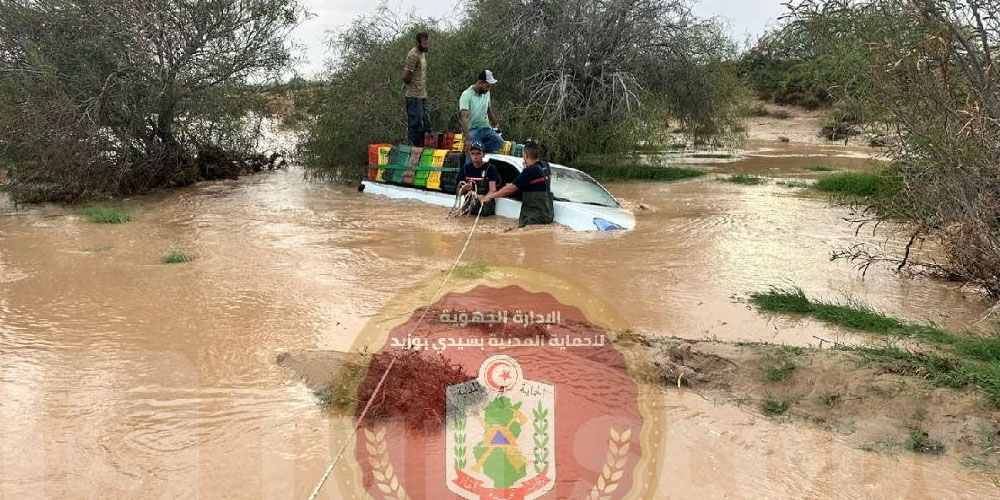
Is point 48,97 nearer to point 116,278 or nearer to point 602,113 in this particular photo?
point 116,278

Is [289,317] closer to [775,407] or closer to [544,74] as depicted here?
[775,407]

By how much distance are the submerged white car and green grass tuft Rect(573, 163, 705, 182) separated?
5020 mm

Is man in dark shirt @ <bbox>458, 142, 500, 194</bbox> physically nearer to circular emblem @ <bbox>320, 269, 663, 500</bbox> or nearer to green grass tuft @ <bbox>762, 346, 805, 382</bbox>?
circular emblem @ <bbox>320, 269, 663, 500</bbox>

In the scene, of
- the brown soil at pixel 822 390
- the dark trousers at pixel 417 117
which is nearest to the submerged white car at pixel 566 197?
the dark trousers at pixel 417 117

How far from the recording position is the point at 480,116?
11180 mm

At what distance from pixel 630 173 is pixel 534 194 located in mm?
6849

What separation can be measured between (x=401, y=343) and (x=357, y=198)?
8.15 metres

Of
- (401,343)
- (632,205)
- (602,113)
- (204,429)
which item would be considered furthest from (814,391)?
(602,113)

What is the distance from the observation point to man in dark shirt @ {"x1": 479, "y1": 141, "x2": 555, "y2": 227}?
9.57m

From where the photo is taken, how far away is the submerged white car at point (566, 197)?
9.59m

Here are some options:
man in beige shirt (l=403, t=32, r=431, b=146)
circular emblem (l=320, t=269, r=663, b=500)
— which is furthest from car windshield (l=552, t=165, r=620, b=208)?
circular emblem (l=320, t=269, r=663, b=500)

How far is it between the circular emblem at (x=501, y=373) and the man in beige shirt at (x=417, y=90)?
7464 millimetres

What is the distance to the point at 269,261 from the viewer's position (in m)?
8.43

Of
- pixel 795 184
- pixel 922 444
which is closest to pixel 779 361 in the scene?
pixel 922 444
